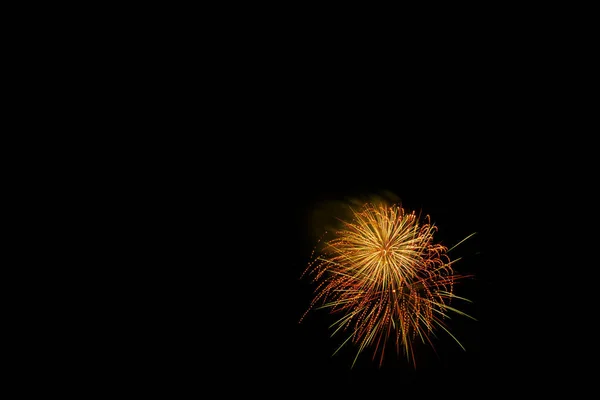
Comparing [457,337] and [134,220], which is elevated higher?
[457,337]

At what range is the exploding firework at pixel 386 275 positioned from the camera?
3.23 m

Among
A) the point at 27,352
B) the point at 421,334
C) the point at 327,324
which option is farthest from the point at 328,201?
the point at 27,352

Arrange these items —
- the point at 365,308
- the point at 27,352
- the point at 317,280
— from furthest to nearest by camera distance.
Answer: the point at 317,280
the point at 27,352
the point at 365,308

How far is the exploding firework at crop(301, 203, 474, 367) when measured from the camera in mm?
3229

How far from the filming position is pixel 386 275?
324cm

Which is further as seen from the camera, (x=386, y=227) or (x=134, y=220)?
(x=134, y=220)

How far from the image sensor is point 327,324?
3885 mm

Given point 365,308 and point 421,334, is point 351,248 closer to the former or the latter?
point 365,308

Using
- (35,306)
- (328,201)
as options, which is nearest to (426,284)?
(328,201)

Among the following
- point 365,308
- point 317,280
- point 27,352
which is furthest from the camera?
point 317,280

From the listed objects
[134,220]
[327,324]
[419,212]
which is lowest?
[134,220]

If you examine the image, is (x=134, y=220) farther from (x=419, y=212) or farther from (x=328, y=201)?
(x=419, y=212)

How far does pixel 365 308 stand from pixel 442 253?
1166 mm

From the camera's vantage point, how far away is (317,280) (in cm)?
371
